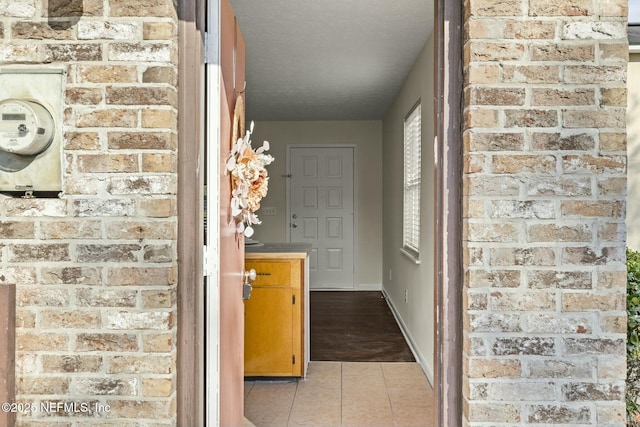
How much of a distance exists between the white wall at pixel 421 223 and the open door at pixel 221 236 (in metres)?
0.89

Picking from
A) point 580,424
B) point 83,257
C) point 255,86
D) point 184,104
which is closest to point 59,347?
point 83,257

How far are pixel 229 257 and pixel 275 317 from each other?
5.22 ft

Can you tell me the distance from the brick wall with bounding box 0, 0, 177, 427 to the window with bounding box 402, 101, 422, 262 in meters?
3.19

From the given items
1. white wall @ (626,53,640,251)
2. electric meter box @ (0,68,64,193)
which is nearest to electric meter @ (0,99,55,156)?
electric meter box @ (0,68,64,193)

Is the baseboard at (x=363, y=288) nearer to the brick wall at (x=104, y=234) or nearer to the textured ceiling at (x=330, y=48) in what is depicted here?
the textured ceiling at (x=330, y=48)

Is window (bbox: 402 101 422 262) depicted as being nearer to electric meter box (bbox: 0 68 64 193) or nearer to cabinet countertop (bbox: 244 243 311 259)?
cabinet countertop (bbox: 244 243 311 259)

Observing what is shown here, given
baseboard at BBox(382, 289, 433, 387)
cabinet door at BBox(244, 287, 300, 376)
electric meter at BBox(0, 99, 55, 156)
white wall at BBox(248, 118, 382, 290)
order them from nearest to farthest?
1. electric meter at BBox(0, 99, 55, 156)
2. cabinet door at BBox(244, 287, 300, 376)
3. baseboard at BBox(382, 289, 433, 387)
4. white wall at BBox(248, 118, 382, 290)

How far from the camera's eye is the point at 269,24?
146 inches

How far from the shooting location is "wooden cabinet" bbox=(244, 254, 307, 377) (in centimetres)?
364

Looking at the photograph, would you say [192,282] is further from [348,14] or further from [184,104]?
[348,14]

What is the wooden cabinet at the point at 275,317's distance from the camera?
3.64m

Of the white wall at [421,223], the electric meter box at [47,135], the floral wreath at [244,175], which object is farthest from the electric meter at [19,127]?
the white wall at [421,223]

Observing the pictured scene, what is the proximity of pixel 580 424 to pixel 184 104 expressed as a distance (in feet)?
5.07

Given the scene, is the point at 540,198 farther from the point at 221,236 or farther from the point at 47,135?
the point at 47,135
